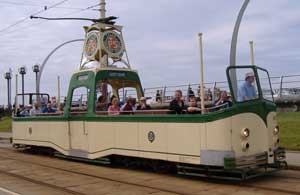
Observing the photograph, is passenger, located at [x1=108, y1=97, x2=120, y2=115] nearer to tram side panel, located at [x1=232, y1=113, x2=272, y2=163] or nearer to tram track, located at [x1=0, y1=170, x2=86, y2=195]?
tram track, located at [x1=0, y1=170, x2=86, y2=195]

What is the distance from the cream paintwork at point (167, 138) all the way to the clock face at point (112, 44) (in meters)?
2.94

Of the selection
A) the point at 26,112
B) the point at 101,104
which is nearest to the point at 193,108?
the point at 101,104

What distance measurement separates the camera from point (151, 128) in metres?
12.1

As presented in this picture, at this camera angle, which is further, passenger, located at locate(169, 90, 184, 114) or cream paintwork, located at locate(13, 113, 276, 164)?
passenger, located at locate(169, 90, 184, 114)

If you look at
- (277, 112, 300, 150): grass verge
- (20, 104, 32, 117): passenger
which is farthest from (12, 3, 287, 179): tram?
(277, 112, 300, 150): grass verge

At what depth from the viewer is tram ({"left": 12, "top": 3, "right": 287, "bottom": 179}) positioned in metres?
10.4

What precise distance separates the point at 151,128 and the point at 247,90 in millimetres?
2604

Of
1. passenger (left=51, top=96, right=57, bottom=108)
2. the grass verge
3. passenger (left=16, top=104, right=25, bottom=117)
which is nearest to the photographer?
the grass verge

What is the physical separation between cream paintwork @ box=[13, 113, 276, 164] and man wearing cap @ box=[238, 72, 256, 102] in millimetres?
399

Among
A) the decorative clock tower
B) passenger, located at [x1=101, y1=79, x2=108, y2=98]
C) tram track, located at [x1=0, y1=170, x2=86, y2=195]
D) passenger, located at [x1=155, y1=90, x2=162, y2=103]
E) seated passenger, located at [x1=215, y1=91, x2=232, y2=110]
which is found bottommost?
tram track, located at [x1=0, y1=170, x2=86, y2=195]

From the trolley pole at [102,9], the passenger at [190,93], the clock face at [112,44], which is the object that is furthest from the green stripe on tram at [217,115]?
the trolley pole at [102,9]

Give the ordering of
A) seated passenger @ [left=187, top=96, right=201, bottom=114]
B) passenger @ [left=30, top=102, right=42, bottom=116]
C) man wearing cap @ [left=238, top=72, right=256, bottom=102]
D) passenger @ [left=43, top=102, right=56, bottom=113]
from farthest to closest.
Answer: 1. passenger @ [left=30, top=102, right=42, bottom=116]
2. passenger @ [left=43, top=102, right=56, bottom=113]
3. seated passenger @ [left=187, top=96, right=201, bottom=114]
4. man wearing cap @ [left=238, top=72, right=256, bottom=102]

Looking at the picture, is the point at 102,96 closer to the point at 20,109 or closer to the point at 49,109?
the point at 49,109

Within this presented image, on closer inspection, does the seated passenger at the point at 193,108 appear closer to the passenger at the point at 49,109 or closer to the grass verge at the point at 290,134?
the grass verge at the point at 290,134
